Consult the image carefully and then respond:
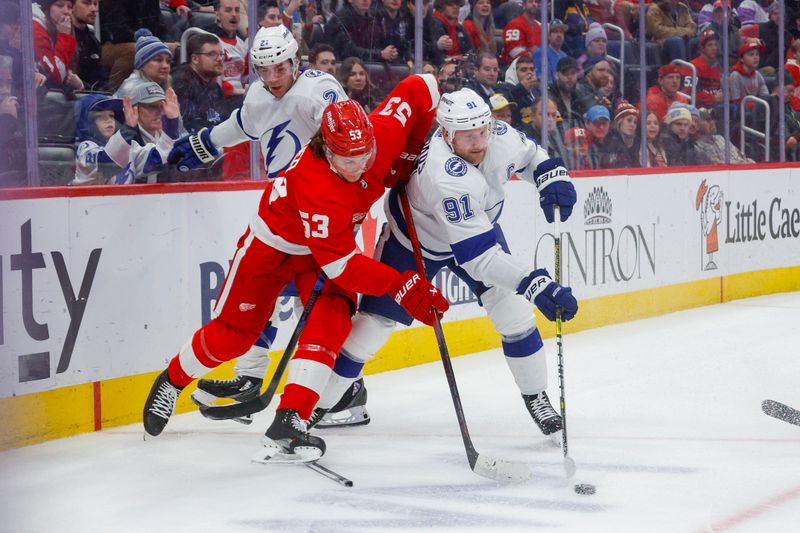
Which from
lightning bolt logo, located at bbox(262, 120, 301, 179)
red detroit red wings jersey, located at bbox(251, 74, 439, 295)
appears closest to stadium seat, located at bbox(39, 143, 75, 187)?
lightning bolt logo, located at bbox(262, 120, 301, 179)

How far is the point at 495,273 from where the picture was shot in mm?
3295

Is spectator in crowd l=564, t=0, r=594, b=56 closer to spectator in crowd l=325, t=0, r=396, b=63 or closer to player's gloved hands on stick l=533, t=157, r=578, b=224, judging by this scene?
spectator in crowd l=325, t=0, r=396, b=63

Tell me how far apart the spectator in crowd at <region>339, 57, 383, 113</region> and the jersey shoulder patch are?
6.36 feet

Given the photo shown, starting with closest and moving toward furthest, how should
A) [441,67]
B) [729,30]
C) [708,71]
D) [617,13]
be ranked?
1. [441,67]
2. [617,13]
3. [708,71]
4. [729,30]

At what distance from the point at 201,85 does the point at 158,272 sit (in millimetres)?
857

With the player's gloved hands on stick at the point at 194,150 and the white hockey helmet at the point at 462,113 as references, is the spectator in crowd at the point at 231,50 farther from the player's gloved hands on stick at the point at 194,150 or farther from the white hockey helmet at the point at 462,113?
the white hockey helmet at the point at 462,113

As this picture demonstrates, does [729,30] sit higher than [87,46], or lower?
higher

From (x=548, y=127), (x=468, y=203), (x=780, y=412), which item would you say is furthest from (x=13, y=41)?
(x=548, y=127)

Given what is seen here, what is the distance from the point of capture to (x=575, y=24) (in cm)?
673

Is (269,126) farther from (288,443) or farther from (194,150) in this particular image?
(288,443)

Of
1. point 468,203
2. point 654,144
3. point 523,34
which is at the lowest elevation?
point 468,203

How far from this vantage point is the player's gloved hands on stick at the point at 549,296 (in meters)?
3.16

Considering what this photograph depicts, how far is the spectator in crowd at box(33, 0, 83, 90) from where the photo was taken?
3862mm

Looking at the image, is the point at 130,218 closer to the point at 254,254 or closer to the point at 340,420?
the point at 254,254
